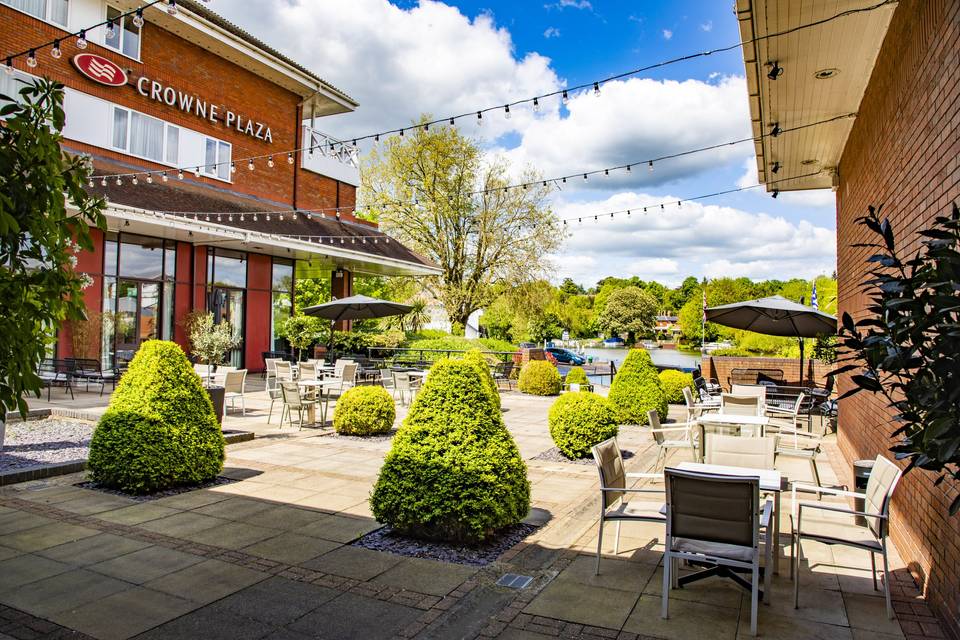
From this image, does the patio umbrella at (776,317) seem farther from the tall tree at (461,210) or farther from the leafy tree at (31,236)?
the tall tree at (461,210)

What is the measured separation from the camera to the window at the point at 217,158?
19172 mm

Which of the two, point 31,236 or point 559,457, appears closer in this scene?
point 31,236

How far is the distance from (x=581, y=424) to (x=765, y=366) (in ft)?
39.6

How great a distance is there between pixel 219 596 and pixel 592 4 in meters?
9.54

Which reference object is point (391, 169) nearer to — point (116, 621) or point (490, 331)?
point (490, 331)

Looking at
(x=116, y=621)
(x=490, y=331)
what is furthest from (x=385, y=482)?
(x=490, y=331)

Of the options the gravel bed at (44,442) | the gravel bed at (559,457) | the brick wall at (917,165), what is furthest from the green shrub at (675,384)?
the gravel bed at (44,442)

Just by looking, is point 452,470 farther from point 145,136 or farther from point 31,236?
point 145,136

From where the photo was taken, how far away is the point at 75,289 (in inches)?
121

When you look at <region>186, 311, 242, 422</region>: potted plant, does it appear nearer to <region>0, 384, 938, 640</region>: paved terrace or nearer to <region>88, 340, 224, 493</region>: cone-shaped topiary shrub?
<region>88, 340, 224, 493</region>: cone-shaped topiary shrub

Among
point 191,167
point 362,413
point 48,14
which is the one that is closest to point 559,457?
point 362,413

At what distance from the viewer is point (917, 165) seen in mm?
4750

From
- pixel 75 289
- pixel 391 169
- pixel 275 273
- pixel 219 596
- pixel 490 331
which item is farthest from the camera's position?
pixel 490 331

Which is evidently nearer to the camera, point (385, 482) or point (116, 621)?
point (116, 621)
